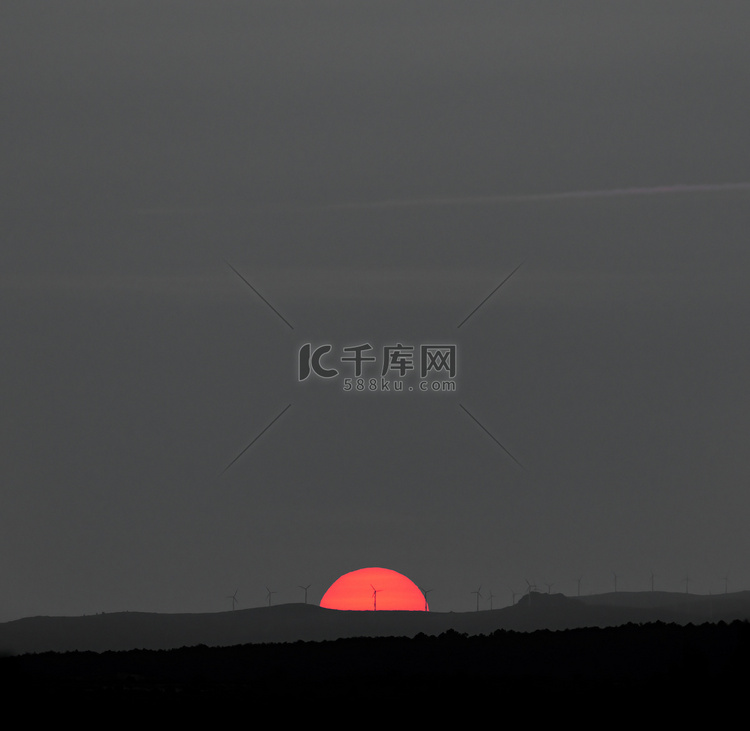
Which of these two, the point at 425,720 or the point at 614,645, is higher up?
the point at 614,645

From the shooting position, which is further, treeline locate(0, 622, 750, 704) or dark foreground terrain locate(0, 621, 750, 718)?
treeline locate(0, 622, 750, 704)

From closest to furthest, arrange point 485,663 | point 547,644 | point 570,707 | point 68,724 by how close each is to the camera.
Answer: point 68,724, point 570,707, point 485,663, point 547,644

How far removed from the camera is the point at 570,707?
77875 millimetres

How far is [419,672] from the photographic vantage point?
98562 millimetres

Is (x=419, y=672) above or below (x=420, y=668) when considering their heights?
below

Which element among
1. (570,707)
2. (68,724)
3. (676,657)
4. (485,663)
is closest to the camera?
(68,724)

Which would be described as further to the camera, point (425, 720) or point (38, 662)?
point (38, 662)

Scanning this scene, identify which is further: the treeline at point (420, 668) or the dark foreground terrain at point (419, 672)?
the treeline at point (420, 668)

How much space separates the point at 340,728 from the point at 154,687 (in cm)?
1964

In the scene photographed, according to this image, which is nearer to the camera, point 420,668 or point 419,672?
point 419,672

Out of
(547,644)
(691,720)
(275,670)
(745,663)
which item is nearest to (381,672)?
(275,670)

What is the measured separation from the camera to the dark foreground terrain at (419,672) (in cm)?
8044

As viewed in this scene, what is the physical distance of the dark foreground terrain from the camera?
264ft

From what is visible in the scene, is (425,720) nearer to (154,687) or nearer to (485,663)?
(154,687)
